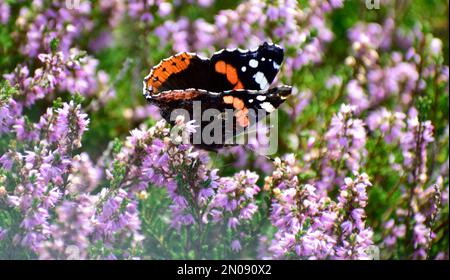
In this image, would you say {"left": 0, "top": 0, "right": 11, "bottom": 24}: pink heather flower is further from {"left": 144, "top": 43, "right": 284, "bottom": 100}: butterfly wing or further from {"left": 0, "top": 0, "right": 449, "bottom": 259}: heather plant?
{"left": 144, "top": 43, "right": 284, "bottom": 100}: butterfly wing

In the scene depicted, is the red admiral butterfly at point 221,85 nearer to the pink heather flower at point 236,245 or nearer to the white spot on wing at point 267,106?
the white spot on wing at point 267,106

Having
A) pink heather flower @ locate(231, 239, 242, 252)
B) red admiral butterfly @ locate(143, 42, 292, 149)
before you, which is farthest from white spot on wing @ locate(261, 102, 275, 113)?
pink heather flower @ locate(231, 239, 242, 252)

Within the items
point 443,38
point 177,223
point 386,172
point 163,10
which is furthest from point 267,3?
point 443,38

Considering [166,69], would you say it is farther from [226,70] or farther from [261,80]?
[261,80]

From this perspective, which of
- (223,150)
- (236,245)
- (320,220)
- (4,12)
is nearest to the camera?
(320,220)

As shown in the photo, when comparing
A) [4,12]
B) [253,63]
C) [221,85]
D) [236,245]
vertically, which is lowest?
[236,245]

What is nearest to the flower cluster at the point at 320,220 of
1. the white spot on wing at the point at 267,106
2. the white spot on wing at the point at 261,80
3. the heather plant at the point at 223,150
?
the heather plant at the point at 223,150

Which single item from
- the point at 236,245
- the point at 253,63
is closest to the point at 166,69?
the point at 253,63
